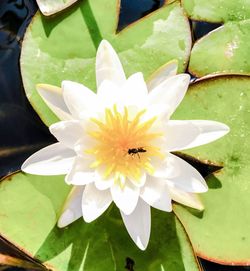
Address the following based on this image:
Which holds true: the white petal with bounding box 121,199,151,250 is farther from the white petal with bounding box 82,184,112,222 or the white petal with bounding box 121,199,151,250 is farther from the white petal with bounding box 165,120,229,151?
the white petal with bounding box 165,120,229,151

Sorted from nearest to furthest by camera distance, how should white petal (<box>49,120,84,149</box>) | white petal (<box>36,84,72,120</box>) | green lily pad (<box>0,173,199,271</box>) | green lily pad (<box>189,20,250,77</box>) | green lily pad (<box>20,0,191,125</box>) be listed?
white petal (<box>49,120,84,149</box>)
white petal (<box>36,84,72,120</box>)
green lily pad (<box>0,173,199,271</box>)
green lily pad (<box>20,0,191,125</box>)
green lily pad (<box>189,20,250,77</box>)

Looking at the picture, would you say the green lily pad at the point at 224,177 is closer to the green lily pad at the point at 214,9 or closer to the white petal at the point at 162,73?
the white petal at the point at 162,73

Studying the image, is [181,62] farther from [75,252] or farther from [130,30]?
[75,252]

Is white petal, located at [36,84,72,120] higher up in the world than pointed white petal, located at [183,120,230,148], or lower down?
higher up

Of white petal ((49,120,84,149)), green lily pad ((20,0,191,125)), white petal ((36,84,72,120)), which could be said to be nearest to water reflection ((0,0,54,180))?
green lily pad ((20,0,191,125))

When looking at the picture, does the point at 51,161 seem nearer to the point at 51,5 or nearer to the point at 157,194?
the point at 157,194

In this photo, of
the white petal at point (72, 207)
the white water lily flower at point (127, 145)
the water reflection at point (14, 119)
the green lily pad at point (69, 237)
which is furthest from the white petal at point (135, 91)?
the water reflection at point (14, 119)
